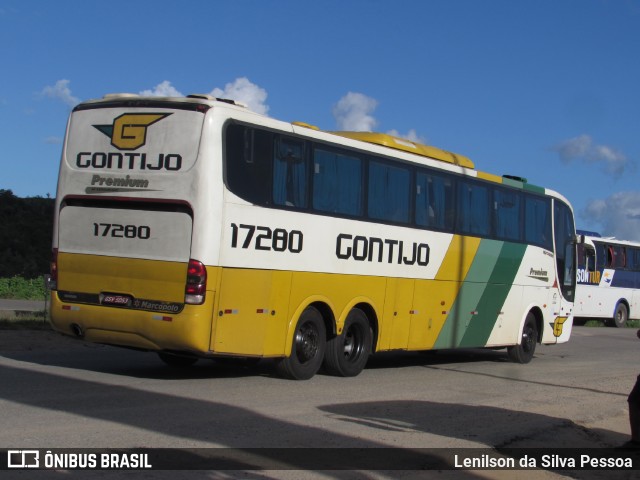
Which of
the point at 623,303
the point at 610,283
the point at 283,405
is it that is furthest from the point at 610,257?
the point at 283,405

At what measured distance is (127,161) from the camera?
12258 mm

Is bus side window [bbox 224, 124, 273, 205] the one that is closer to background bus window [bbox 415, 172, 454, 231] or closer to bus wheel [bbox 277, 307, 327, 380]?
bus wheel [bbox 277, 307, 327, 380]

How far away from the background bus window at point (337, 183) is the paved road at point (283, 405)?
2.54 metres

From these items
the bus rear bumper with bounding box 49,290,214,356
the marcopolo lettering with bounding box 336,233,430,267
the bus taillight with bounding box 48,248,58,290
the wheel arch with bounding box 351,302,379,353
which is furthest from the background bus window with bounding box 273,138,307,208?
the bus taillight with bounding box 48,248,58,290

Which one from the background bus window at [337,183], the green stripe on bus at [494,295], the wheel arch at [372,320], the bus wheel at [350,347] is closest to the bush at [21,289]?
the green stripe on bus at [494,295]

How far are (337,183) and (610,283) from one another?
88.7 feet

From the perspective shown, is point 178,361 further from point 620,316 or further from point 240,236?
point 620,316

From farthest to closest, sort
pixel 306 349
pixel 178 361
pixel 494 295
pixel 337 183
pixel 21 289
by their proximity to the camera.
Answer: pixel 21 289
pixel 494 295
pixel 178 361
pixel 337 183
pixel 306 349

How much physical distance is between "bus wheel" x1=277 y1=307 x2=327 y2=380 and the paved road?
225 millimetres

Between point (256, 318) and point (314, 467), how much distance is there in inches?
192

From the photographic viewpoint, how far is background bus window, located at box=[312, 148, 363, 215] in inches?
537

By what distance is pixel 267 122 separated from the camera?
41.7ft

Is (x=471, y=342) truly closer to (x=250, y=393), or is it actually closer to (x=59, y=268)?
(x=250, y=393)

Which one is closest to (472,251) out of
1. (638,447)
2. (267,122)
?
(267,122)
